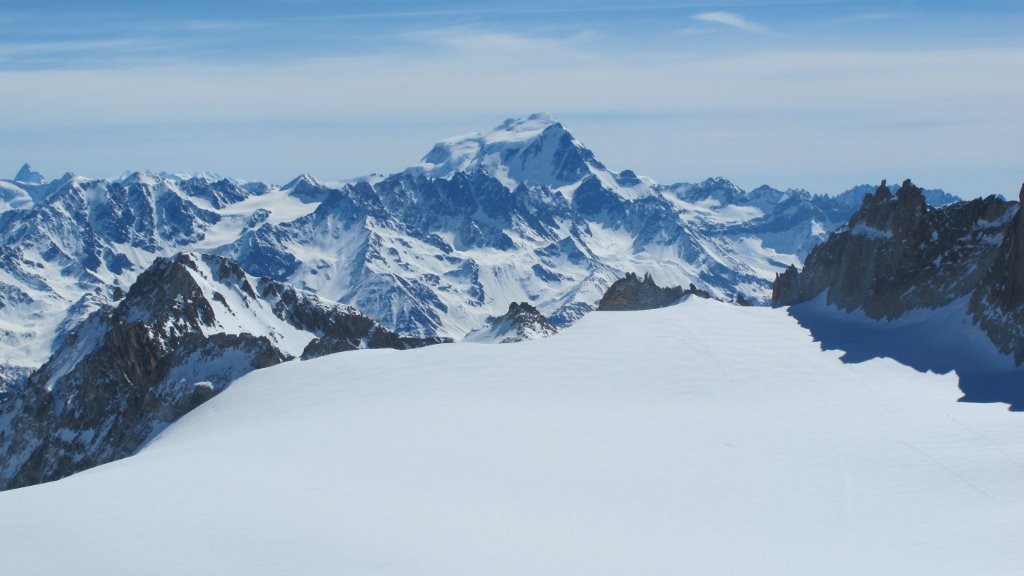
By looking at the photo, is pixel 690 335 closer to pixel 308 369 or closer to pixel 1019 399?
pixel 1019 399

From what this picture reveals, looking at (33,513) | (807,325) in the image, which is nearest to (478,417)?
(33,513)

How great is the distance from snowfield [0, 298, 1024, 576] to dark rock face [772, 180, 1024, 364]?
12.0 metres

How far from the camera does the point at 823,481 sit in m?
45.5

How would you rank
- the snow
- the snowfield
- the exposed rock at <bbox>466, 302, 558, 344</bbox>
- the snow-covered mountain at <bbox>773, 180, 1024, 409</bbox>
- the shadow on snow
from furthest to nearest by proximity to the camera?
the snow, the exposed rock at <bbox>466, 302, 558, 344</bbox>, the snow-covered mountain at <bbox>773, 180, 1024, 409</bbox>, the shadow on snow, the snowfield

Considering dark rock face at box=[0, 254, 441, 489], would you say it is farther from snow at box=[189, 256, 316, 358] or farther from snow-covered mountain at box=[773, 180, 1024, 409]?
snow-covered mountain at box=[773, 180, 1024, 409]

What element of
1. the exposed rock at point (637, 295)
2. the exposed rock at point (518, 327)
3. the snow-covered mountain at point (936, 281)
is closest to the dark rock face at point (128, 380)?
the exposed rock at point (518, 327)

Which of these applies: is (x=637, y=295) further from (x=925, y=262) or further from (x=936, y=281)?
(x=936, y=281)

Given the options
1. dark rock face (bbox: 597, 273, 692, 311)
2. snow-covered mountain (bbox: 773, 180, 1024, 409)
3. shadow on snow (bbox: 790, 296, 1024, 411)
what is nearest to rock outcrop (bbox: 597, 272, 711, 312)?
dark rock face (bbox: 597, 273, 692, 311)

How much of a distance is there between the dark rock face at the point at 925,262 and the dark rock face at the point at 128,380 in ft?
195

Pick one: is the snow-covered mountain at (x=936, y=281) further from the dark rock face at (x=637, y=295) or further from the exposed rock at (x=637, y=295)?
the exposed rock at (x=637, y=295)

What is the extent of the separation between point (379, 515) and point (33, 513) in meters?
11.7

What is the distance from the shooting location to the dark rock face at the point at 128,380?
114 meters

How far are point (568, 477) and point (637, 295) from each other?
76.6 metres

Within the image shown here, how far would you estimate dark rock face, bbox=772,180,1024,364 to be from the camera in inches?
2963
